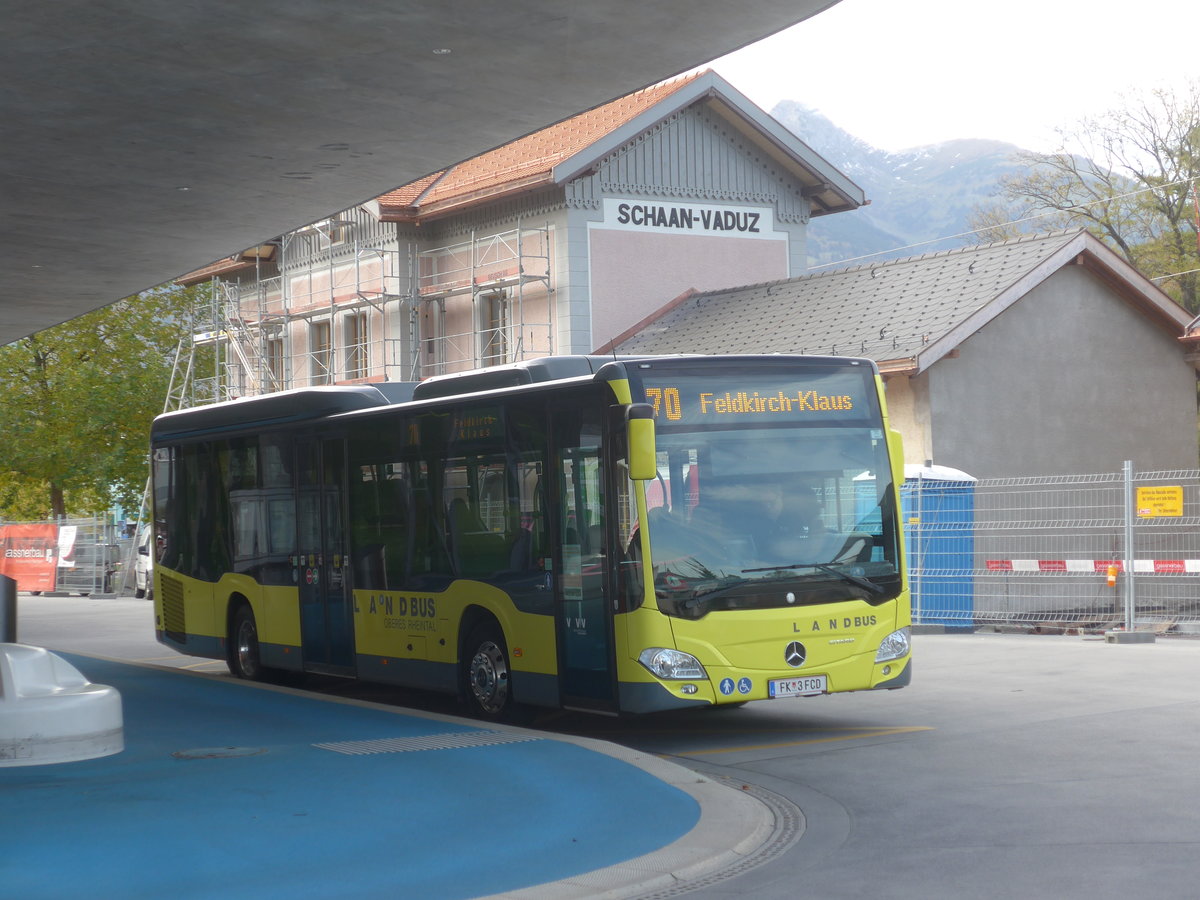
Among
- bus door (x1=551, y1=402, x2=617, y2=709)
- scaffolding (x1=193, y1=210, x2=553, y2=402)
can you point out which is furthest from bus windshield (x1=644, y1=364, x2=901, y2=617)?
scaffolding (x1=193, y1=210, x2=553, y2=402)

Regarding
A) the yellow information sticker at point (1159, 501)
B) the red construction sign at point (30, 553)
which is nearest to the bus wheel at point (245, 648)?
the yellow information sticker at point (1159, 501)

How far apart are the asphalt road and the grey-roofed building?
9.46 meters

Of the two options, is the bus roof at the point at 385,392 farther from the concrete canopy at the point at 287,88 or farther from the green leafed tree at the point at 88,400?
the green leafed tree at the point at 88,400

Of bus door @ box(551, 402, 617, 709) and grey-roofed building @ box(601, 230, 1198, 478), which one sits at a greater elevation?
grey-roofed building @ box(601, 230, 1198, 478)

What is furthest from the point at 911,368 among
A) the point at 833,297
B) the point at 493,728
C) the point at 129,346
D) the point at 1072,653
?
the point at 129,346

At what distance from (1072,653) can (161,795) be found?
37.6ft

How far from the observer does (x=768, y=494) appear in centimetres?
1153

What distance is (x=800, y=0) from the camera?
9281mm

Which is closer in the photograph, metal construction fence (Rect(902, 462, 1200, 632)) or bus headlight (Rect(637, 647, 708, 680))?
bus headlight (Rect(637, 647, 708, 680))

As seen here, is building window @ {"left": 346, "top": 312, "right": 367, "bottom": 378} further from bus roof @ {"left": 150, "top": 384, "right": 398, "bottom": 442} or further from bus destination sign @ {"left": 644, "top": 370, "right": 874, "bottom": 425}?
bus destination sign @ {"left": 644, "top": 370, "right": 874, "bottom": 425}

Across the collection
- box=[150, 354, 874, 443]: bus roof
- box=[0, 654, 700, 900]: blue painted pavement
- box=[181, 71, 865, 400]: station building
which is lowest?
box=[0, 654, 700, 900]: blue painted pavement

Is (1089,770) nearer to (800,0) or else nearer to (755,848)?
(755,848)

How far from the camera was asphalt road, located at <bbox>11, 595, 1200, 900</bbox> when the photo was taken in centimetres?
714

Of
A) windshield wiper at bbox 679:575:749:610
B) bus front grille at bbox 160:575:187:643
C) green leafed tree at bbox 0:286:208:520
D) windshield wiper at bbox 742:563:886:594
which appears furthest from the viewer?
green leafed tree at bbox 0:286:208:520
